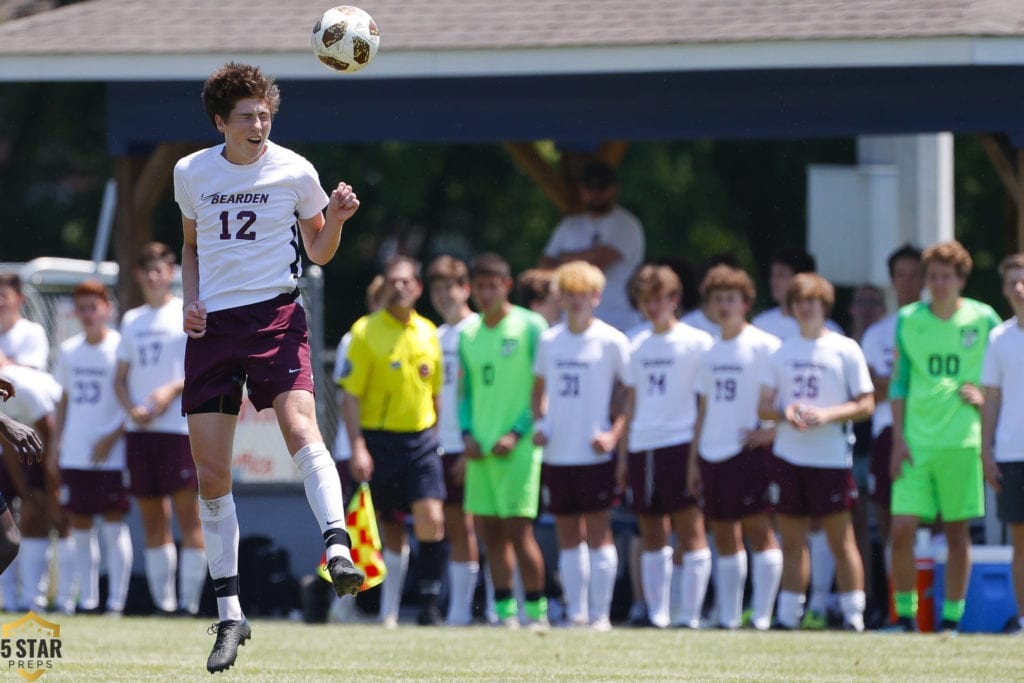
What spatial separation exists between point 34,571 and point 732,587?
4776mm

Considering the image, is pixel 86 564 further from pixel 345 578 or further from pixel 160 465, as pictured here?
pixel 345 578

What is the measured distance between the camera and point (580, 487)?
11.6 m

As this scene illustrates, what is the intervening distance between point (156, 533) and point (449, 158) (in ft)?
41.8

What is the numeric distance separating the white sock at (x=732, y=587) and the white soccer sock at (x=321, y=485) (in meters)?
4.52

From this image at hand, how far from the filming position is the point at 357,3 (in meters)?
14.1

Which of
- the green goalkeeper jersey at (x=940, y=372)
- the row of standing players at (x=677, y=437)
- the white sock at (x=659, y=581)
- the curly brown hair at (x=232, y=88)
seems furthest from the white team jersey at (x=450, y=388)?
the curly brown hair at (x=232, y=88)

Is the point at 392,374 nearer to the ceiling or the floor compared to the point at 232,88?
nearer to the floor

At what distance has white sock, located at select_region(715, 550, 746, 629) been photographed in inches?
449

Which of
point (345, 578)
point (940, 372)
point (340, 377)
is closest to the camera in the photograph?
point (345, 578)

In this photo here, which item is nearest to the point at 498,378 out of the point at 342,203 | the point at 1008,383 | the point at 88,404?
the point at 88,404

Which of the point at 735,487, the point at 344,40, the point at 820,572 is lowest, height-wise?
the point at 820,572

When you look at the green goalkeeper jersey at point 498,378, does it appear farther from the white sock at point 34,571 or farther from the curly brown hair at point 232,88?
the curly brown hair at point 232,88

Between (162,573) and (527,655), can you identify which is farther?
(162,573)

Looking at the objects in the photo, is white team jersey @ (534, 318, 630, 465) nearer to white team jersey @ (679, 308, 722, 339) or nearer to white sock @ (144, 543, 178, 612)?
white team jersey @ (679, 308, 722, 339)
